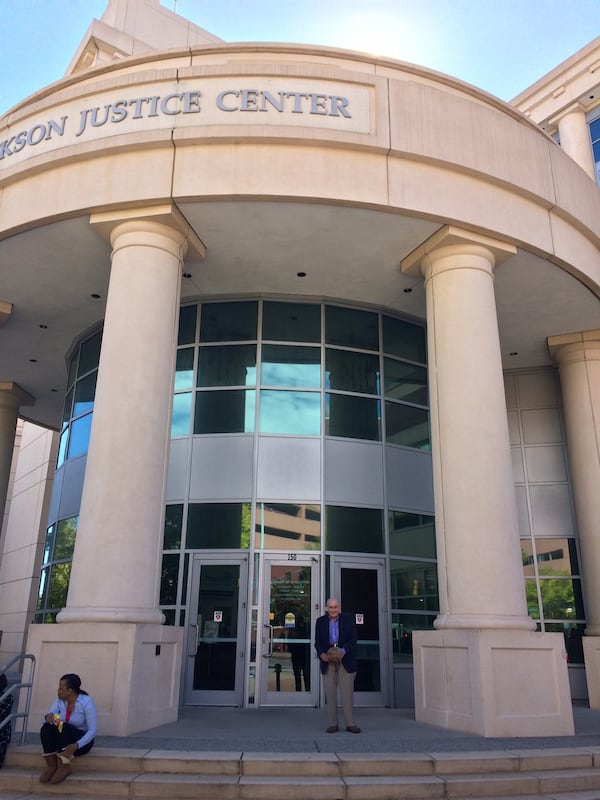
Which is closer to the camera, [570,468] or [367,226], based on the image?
[367,226]

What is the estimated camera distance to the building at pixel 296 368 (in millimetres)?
9828

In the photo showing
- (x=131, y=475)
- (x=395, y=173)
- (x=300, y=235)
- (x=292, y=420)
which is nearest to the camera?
(x=131, y=475)

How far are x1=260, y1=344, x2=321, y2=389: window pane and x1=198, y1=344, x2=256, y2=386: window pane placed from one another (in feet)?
0.90

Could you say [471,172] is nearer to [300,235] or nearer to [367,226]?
[367,226]

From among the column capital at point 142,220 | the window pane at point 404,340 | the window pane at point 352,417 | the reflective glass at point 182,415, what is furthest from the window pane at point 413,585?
the column capital at point 142,220

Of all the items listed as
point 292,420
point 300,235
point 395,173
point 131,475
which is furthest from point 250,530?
point 395,173

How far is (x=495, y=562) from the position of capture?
10.2 m

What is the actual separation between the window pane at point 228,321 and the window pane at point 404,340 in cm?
298

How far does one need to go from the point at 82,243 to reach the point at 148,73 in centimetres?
314

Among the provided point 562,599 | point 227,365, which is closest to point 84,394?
point 227,365

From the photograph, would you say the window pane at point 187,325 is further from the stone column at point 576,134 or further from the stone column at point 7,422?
the stone column at point 576,134

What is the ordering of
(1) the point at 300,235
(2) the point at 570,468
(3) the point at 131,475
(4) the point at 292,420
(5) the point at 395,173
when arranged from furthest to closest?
(2) the point at 570,468 < (4) the point at 292,420 < (1) the point at 300,235 < (5) the point at 395,173 < (3) the point at 131,475

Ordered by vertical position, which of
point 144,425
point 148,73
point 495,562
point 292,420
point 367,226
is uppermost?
point 148,73

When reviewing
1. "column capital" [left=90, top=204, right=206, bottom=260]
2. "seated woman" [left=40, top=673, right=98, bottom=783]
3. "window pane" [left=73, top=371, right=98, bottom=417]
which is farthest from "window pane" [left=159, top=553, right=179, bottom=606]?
"column capital" [left=90, top=204, right=206, bottom=260]
